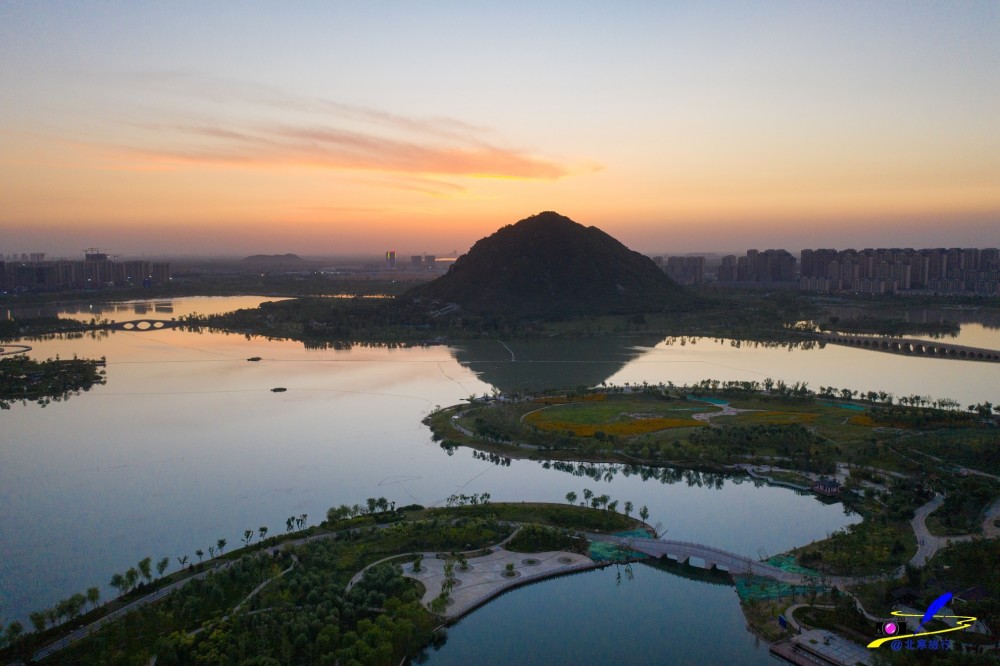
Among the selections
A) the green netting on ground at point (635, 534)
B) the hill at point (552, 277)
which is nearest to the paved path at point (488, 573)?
the green netting on ground at point (635, 534)

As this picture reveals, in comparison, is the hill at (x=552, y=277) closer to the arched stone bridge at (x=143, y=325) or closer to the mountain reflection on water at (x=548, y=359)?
the mountain reflection on water at (x=548, y=359)

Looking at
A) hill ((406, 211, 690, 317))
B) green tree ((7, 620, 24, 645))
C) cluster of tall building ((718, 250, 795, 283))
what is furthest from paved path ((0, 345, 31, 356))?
cluster of tall building ((718, 250, 795, 283))

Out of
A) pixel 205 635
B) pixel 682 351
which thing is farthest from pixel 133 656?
pixel 682 351

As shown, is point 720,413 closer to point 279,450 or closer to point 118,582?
point 279,450

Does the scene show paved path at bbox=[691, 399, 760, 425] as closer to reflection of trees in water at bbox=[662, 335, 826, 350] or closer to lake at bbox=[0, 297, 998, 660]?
lake at bbox=[0, 297, 998, 660]

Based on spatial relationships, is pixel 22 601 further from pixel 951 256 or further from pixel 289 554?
pixel 951 256
